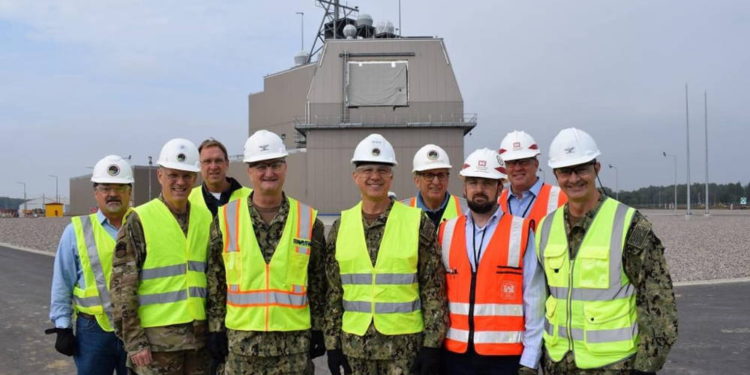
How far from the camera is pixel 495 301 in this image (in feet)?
11.7

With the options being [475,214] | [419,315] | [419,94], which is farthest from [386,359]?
[419,94]

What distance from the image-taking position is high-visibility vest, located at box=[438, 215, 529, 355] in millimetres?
3557

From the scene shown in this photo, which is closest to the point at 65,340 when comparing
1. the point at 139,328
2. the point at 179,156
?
the point at 139,328

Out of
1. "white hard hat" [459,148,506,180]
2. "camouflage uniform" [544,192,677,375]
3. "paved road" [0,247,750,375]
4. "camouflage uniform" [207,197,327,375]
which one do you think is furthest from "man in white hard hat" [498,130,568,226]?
"paved road" [0,247,750,375]

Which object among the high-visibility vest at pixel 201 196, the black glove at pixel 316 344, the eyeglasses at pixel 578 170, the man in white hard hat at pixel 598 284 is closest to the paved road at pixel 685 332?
the high-visibility vest at pixel 201 196

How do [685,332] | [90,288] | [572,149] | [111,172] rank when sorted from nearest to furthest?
[572,149] < [90,288] < [111,172] < [685,332]

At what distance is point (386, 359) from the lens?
369cm

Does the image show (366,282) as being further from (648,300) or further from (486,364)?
(648,300)

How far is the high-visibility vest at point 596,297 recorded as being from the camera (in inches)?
125

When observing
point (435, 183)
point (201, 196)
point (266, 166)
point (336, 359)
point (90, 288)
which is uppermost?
point (266, 166)

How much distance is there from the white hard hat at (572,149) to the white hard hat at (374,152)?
1.09 meters

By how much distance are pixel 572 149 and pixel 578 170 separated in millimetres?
137

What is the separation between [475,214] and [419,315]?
79 centimetres

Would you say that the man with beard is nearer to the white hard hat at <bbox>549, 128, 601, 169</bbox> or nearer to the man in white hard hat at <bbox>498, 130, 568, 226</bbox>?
the white hard hat at <bbox>549, 128, 601, 169</bbox>
